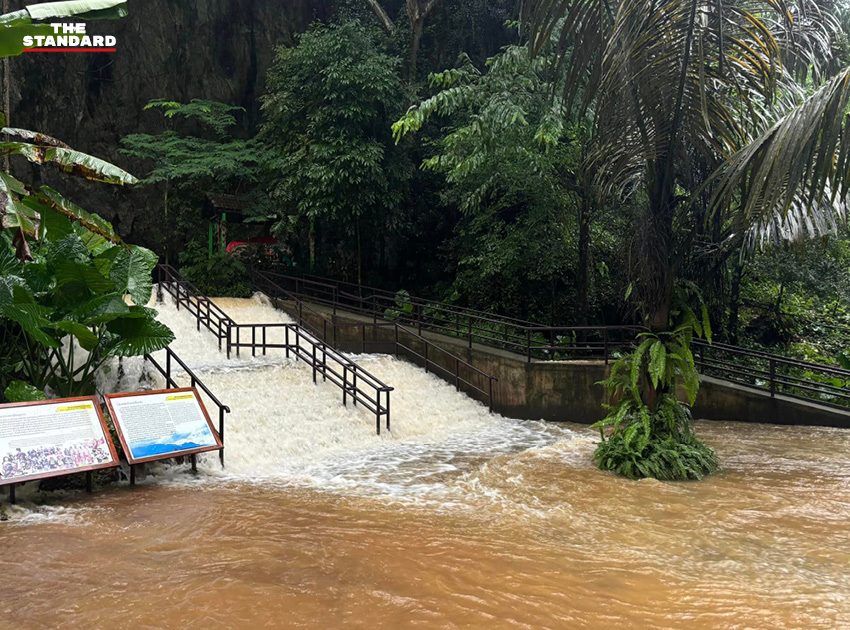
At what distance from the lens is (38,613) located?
4.40m

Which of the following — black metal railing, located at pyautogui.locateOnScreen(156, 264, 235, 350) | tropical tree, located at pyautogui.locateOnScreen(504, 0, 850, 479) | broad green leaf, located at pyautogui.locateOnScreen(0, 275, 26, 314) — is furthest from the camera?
black metal railing, located at pyautogui.locateOnScreen(156, 264, 235, 350)

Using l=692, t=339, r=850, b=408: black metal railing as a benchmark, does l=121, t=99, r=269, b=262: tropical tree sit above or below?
above

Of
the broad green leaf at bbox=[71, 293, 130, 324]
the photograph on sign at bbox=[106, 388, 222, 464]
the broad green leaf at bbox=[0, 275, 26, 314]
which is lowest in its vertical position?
the photograph on sign at bbox=[106, 388, 222, 464]

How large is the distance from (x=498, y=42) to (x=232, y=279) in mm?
13591

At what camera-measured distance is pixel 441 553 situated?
568cm

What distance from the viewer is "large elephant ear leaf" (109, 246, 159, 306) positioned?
904cm

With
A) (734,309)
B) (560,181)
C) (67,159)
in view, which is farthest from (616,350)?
(67,159)

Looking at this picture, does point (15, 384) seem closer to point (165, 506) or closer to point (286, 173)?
point (165, 506)

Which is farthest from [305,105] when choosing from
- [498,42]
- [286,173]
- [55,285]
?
[55,285]

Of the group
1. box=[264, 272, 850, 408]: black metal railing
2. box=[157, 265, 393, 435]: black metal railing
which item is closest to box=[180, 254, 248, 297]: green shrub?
box=[264, 272, 850, 408]: black metal railing

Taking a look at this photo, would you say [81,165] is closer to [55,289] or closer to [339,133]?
[55,289]

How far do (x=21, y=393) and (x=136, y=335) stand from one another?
150cm

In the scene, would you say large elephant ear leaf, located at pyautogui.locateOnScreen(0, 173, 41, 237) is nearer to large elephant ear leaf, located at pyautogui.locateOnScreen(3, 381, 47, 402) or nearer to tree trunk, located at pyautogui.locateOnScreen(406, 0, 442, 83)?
large elephant ear leaf, located at pyautogui.locateOnScreen(3, 381, 47, 402)

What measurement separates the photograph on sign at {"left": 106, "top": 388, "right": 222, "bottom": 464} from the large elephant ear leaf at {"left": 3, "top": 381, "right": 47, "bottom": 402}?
0.83 m
